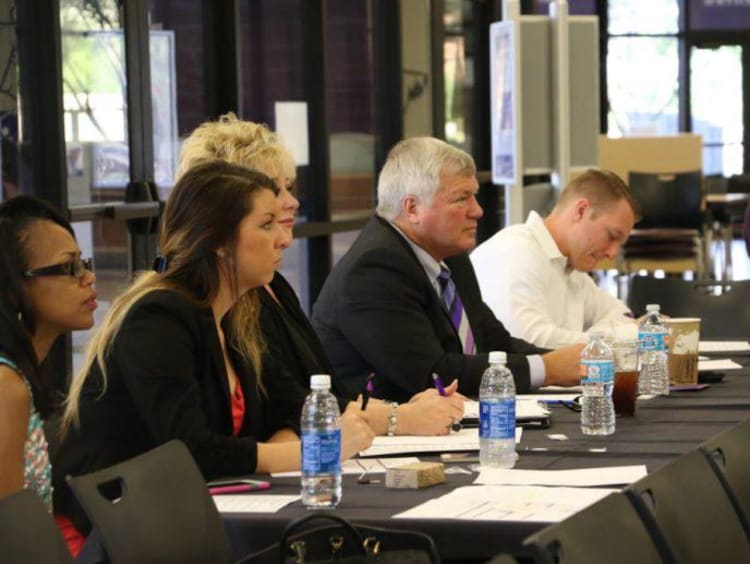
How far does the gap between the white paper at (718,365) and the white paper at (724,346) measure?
293mm

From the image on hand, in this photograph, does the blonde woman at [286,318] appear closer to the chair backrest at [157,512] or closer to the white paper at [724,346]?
the chair backrest at [157,512]

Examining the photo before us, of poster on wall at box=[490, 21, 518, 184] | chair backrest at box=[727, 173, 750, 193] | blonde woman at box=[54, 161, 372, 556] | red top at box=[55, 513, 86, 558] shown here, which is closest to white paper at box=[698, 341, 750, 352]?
blonde woman at box=[54, 161, 372, 556]

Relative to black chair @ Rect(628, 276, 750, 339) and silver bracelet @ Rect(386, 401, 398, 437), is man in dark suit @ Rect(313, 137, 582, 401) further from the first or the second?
black chair @ Rect(628, 276, 750, 339)

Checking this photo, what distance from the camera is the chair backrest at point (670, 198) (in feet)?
39.1

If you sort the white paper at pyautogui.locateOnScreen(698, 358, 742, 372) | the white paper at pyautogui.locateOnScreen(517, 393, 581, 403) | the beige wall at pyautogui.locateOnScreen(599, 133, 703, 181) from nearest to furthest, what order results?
the white paper at pyautogui.locateOnScreen(517, 393, 581, 403)
the white paper at pyautogui.locateOnScreen(698, 358, 742, 372)
the beige wall at pyautogui.locateOnScreen(599, 133, 703, 181)

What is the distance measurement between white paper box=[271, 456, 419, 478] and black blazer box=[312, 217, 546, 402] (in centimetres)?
98

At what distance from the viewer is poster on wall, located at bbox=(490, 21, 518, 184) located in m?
8.00

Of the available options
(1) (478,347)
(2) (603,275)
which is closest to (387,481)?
(1) (478,347)

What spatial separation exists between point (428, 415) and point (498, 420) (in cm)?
41

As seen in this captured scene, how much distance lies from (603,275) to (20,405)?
13.0 metres

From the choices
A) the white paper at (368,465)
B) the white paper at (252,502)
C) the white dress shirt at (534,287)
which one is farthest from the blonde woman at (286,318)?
the white dress shirt at (534,287)

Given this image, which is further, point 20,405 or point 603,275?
→ point 603,275

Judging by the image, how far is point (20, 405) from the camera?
9.39 feet

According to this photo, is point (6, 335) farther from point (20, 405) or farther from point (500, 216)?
point (500, 216)
